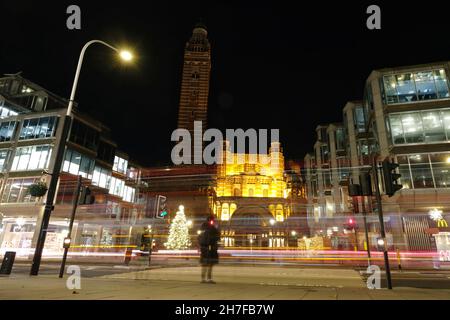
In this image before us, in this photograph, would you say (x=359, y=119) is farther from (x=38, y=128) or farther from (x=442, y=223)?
(x=38, y=128)

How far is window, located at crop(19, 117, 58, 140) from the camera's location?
3619cm

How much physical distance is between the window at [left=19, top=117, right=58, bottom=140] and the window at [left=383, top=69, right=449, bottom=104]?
38.2 m

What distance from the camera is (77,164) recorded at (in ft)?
121

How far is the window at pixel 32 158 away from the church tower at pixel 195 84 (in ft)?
188

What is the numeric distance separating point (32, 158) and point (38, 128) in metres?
4.00

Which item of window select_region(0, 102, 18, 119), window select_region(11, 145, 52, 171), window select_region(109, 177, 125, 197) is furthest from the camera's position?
window select_region(109, 177, 125, 197)

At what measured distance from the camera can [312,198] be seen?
57.1 m

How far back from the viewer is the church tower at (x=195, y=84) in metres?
94.9

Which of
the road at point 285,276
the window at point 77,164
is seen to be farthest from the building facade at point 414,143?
the window at point 77,164

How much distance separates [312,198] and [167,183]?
123ft

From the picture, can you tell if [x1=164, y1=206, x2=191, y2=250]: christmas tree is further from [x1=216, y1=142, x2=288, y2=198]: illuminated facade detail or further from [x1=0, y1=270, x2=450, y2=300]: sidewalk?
[x1=216, y1=142, x2=288, y2=198]: illuminated facade detail

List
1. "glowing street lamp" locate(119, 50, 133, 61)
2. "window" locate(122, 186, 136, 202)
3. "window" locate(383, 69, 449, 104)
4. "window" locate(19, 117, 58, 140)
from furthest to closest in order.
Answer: "window" locate(122, 186, 136, 202) < "window" locate(19, 117, 58, 140) < "window" locate(383, 69, 449, 104) < "glowing street lamp" locate(119, 50, 133, 61)

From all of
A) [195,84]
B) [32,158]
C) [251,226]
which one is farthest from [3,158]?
[195,84]

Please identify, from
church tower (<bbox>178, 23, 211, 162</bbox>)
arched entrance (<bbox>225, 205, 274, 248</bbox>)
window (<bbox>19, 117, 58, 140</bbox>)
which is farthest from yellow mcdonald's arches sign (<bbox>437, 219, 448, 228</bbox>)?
church tower (<bbox>178, 23, 211, 162</bbox>)
